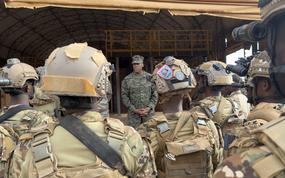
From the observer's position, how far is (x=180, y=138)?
4082 millimetres

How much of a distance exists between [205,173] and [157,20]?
464 inches

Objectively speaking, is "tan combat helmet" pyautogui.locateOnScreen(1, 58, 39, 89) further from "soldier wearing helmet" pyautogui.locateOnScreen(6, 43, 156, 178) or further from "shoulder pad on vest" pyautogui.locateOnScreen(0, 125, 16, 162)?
"soldier wearing helmet" pyautogui.locateOnScreen(6, 43, 156, 178)

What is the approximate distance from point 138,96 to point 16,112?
3918 mm

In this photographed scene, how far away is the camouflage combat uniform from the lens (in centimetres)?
838

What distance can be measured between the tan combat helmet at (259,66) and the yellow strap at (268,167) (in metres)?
2.50

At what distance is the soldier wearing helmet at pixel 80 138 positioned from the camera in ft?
8.66

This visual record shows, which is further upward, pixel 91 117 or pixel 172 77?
pixel 172 77

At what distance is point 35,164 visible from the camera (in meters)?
2.64

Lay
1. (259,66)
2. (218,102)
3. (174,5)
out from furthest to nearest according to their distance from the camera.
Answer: (174,5)
(218,102)
(259,66)

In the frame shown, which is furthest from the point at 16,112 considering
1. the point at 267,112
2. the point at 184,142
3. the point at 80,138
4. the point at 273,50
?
the point at 273,50

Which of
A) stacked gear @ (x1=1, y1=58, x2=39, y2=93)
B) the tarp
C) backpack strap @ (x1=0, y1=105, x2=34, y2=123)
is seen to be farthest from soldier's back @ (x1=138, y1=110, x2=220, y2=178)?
the tarp

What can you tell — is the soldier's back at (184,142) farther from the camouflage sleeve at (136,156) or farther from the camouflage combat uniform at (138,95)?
the camouflage combat uniform at (138,95)

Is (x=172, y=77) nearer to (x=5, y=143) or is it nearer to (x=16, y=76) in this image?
(x=5, y=143)

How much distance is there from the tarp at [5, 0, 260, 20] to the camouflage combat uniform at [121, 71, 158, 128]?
1.44m
